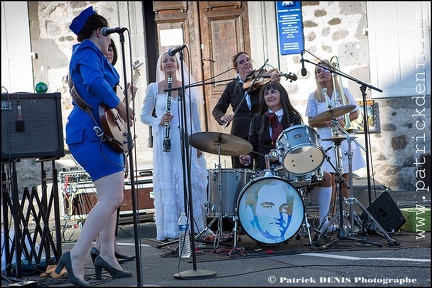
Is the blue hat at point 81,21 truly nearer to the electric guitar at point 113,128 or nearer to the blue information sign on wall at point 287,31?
the electric guitar at point 113,128

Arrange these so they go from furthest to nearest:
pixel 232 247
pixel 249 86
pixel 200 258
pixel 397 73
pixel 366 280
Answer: pixel 397 73
pixel 249 86
pixel 232 247
pixel 200 258
pixel 366 280

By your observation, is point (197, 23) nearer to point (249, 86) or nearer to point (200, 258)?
point (249, 86)

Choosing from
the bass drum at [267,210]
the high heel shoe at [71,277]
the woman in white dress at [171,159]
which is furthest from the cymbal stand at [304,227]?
the high heel shoe at [71,277]

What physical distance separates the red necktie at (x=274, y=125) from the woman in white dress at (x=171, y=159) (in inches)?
32.8

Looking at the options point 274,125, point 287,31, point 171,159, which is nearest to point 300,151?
point 274,125

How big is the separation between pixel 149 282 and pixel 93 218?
62 cm

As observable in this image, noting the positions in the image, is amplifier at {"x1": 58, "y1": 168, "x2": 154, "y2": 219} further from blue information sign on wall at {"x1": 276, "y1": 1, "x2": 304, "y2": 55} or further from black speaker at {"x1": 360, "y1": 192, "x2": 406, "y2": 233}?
black speaker at {"x1": 360, "y1": 192, "x2": 406, "y2": 233}

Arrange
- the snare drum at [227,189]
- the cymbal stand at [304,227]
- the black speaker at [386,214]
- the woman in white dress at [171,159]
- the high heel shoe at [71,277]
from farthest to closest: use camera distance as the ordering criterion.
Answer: the woman in white dress at [171,159] → the black speaker at [386,214] → the snare drum at [227,189] → the cymbal stand at [304,227] → the high heel shoe at [71,277]

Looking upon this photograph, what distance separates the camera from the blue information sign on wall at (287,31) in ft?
35.1

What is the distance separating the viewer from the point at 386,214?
7379mm

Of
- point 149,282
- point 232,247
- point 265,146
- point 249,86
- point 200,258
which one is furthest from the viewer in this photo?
point 249,86

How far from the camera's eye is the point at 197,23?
11.1 metres

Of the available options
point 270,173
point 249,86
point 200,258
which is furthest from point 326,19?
point 200,258

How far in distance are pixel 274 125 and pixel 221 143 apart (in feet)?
2.66
